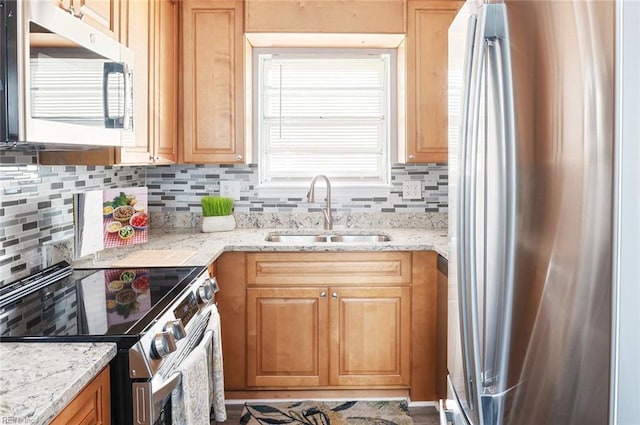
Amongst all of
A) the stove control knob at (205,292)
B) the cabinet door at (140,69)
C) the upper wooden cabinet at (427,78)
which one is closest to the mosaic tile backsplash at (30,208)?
the cabinet door at (140,69)

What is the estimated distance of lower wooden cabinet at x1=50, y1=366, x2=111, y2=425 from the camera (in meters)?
1.01

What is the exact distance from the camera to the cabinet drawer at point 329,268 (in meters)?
2.65

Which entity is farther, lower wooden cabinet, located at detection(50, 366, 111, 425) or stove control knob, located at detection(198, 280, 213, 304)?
stove control knob, located at detection(198, 280, 213, 304)

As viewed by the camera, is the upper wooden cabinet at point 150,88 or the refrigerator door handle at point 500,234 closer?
the refrigerator door handle at point 500,234

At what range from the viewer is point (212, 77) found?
115 inches

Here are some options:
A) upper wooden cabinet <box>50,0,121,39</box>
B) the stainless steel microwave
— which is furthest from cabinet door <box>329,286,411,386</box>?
upper wooden cabinet <box>50,0,121,39</box>

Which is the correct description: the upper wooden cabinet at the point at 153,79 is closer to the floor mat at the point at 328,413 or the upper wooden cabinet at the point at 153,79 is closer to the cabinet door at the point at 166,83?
the cabinet door at the point at 166,83

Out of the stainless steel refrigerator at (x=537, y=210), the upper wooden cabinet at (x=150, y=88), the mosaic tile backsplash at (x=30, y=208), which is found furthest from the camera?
the upper wooden cabinet at (x=150, y=88)

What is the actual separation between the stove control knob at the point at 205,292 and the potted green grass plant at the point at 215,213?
43.6 inches

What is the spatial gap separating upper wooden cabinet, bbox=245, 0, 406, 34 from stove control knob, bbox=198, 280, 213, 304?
62.2 inches

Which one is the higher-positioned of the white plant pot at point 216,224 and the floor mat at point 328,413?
the white plant pot at point 216,224

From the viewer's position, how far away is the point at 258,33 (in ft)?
9.53

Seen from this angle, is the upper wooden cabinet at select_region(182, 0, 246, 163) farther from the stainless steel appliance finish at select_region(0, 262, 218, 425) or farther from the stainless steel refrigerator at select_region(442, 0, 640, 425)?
the stainless steel refrigerator at select_region(442, 0, 640, 425)

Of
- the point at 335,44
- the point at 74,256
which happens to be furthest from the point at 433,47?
the point at 74,256
